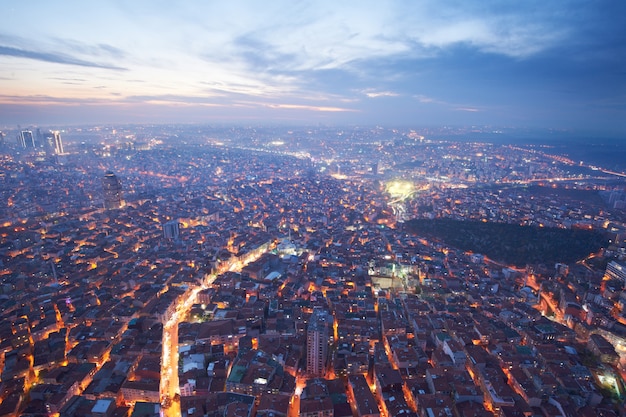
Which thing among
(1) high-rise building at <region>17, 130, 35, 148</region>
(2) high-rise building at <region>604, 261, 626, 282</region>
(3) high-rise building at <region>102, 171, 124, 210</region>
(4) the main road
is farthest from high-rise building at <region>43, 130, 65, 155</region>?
(2) high-rise building at <region>604, 261, 626, 282</region>

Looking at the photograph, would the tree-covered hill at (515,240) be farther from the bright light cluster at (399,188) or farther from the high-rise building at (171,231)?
the high-rise building at (171,231)

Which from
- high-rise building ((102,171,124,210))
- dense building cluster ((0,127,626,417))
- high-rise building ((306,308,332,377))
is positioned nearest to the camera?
dense building cluster ((0,127,626,417))

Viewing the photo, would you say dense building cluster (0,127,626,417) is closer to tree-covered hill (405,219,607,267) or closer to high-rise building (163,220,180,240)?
high-rise building (163,220,180,240)

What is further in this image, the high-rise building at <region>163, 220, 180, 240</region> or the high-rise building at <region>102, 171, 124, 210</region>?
the high-rise building at <region>102, 171, 124, 210</region>

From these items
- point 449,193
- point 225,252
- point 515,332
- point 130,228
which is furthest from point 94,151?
point 515,332

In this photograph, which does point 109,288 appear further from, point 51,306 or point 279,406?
point 279,406

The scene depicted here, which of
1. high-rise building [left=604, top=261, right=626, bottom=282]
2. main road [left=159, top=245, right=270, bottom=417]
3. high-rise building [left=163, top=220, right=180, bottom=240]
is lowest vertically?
main road [left=159, top=245, right=270, bottom=417]
